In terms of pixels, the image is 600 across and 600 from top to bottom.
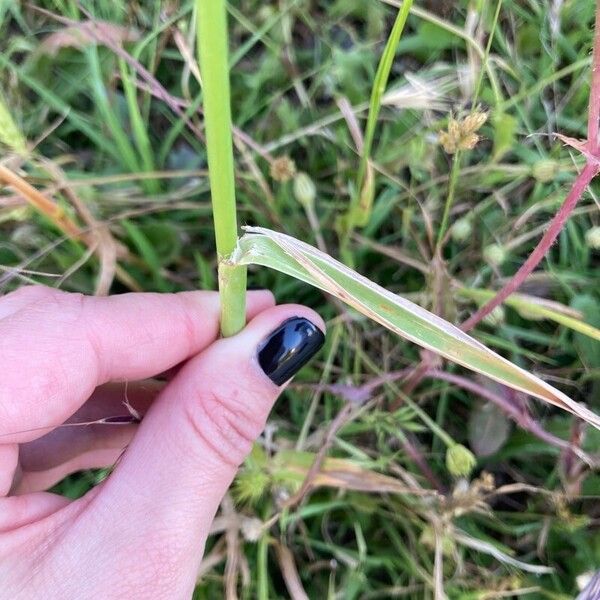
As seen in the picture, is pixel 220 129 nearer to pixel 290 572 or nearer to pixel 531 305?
pixel 531 305

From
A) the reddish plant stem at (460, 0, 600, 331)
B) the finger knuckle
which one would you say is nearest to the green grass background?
the finger knuckle

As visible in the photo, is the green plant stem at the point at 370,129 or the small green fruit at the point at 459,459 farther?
the small green fruit at the point at 459,459

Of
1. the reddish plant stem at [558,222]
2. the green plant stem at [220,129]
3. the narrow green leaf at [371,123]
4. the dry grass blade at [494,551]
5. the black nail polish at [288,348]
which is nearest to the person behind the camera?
the green plant stem at [220,129]

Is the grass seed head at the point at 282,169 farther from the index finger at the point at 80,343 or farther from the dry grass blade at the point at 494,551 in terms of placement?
the dry grass blade at the point at 494,551

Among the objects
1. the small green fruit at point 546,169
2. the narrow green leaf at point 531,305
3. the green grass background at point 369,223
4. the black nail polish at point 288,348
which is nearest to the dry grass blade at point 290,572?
the green grass background at point 369,223

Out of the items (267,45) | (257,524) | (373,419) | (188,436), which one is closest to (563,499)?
(373,419)

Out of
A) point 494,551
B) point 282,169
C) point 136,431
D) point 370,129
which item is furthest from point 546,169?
point 136,431

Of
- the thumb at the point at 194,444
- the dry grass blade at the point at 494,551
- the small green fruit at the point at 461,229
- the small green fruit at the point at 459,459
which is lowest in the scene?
the dry grass blade at the point at 494,551
